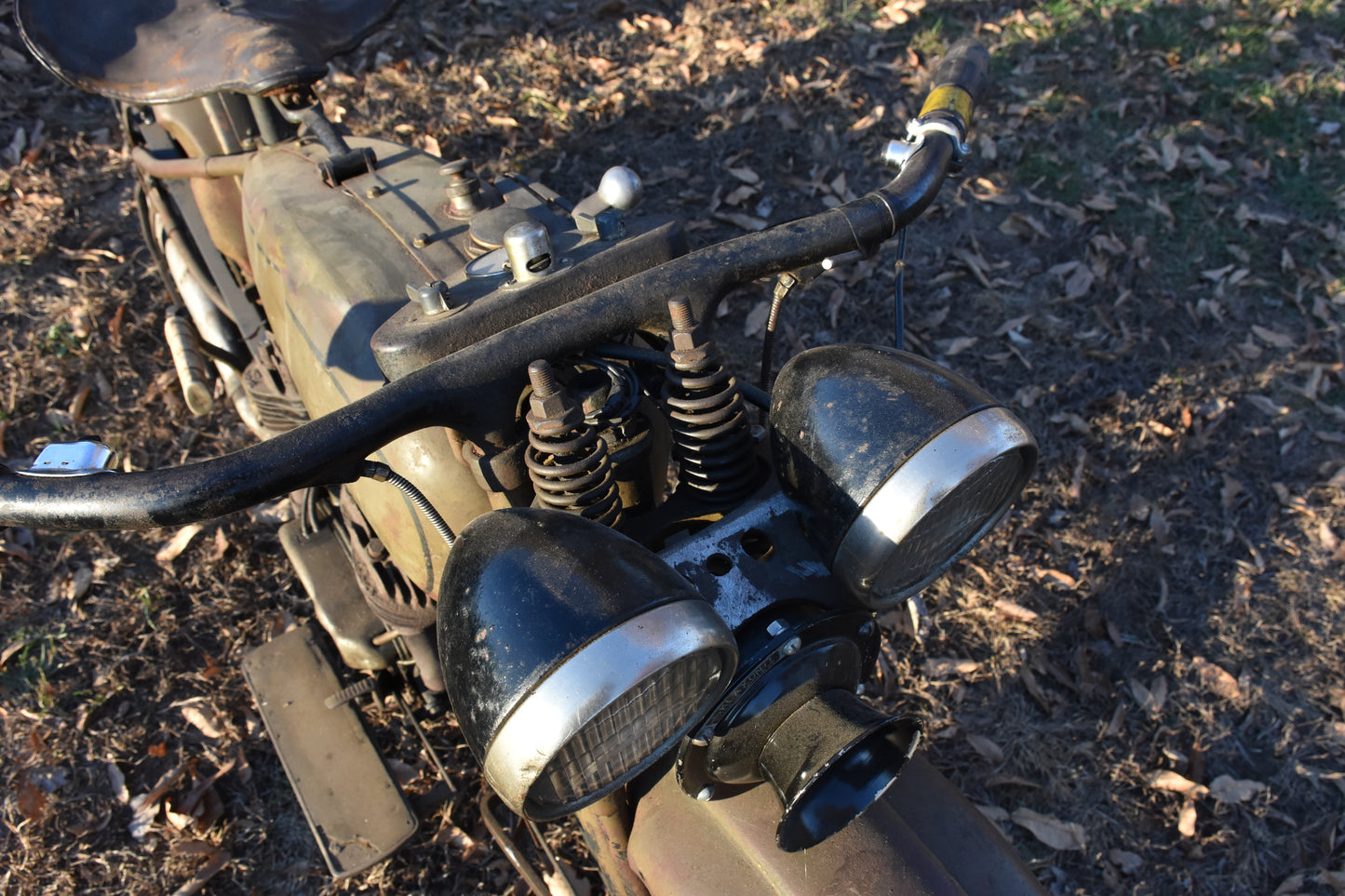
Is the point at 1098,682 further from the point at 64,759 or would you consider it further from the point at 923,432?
the point at 64,759

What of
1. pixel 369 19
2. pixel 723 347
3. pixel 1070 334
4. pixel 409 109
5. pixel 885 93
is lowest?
pixel 1070 334

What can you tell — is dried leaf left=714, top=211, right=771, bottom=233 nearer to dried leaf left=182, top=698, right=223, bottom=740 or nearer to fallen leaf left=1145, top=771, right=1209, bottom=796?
fallen leaf left=1145, top=771, right=1209, bottom=796

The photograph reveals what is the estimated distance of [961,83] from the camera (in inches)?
88.1

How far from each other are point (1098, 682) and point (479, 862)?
2348 mm

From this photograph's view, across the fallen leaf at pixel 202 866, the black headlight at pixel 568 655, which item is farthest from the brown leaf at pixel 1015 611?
the fallen leaf at pixel 202 866

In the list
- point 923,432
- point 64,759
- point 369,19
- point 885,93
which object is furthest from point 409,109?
point 923,432

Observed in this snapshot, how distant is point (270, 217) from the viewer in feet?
8.26

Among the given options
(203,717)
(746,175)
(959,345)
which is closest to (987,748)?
(959,345)

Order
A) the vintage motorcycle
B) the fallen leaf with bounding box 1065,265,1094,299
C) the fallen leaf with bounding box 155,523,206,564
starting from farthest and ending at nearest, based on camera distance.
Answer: the fallen leaf with bounding box 1065,265,1094,299 → the fallen leaf with bounding box 155,523,206,564 → the vintage motorcycle

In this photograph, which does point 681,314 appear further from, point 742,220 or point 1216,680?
point 742,220

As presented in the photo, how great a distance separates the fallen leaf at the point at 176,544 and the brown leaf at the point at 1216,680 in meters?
3.98

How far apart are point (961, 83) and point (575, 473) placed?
152cm

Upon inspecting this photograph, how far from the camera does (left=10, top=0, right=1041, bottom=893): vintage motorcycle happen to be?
131 centimetres

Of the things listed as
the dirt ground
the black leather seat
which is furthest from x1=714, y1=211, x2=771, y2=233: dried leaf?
the black leather seat
